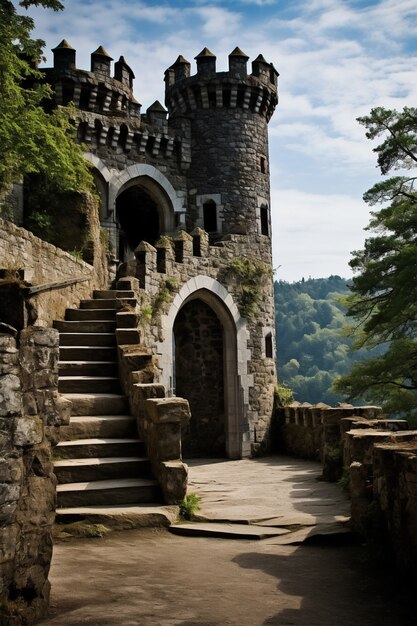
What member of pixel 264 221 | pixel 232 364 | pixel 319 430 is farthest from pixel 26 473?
pixel 264 221

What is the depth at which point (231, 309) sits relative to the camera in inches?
696

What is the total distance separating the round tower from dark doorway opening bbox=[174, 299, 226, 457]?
10.4 ft

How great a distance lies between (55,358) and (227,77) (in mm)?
18299

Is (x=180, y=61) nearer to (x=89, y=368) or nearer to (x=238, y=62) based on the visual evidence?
(x=238, y=62)

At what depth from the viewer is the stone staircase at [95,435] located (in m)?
6.14

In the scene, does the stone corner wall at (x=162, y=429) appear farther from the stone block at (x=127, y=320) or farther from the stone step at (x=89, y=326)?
the stone step at (x=89, y=326)

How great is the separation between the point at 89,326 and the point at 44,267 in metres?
1.17

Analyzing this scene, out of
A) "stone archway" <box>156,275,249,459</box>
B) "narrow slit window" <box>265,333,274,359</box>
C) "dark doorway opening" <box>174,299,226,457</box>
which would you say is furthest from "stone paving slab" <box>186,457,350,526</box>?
"narrow slit window" <box>265,333,274,359</box>

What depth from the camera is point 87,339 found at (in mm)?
9258

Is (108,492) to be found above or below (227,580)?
above

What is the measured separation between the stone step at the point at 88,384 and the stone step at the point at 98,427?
2.15 ft

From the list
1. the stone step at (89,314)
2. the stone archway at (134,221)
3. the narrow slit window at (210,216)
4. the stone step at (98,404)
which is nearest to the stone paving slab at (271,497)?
the stone step at (98,404)

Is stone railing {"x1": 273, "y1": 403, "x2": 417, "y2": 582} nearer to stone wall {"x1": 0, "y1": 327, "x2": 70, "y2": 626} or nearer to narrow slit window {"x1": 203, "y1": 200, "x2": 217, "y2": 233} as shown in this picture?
stone wall {"x1": 0, "y1": 327, "x2": 70, "y2": 626}

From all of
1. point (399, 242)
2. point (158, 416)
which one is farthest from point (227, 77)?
point (158, 416)
